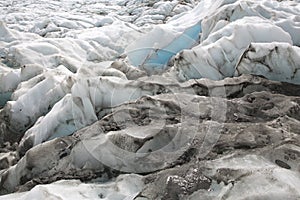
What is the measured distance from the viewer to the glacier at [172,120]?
3.65 meters

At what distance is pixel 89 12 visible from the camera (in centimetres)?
2069

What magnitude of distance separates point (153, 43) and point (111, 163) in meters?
4.66

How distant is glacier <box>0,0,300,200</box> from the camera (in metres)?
3.65

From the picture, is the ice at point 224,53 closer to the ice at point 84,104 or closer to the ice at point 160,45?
the ice at point 160,45

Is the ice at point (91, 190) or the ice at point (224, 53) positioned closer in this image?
the ice at point (91, 190)

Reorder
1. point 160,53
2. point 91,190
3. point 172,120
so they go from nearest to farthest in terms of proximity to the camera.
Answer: point 91,190
point 172,120
point 160,53

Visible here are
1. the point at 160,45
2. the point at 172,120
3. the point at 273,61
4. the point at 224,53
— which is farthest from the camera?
the point at 160,45

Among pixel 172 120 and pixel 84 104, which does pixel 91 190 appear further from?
pixel 84 104

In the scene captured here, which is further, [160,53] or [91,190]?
[160,53]

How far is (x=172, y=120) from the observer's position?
4.80 m

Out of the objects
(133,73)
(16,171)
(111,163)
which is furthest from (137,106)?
(133,73)

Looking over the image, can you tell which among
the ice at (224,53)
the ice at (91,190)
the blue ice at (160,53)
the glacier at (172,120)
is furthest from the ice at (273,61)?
the ice at (91,190)

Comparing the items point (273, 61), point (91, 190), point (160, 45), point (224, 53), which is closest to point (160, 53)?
point (160, 45)

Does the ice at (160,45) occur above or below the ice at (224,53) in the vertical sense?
below
